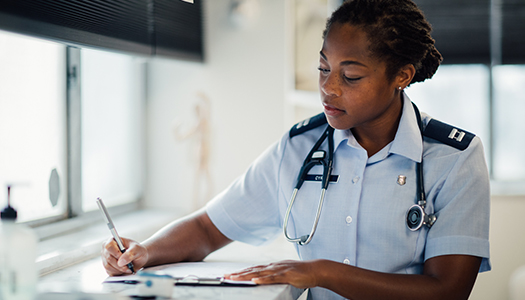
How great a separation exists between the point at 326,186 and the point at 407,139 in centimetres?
24

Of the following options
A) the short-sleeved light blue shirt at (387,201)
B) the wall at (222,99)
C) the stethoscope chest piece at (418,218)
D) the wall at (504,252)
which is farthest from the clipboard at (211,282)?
the wall at (504,252)

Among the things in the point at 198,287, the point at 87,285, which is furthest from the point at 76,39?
the point at 198,287

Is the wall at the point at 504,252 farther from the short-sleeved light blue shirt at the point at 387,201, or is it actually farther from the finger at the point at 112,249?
the finger at the point at 112,249

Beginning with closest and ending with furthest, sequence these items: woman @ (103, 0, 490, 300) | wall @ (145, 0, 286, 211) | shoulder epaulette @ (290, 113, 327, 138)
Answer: woman @ (103, 0, 490, 300) < shoulder epaulette @ (290, 113, 327, 138) < wall @ (145, 0, 286, 211)

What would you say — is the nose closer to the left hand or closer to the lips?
the lips

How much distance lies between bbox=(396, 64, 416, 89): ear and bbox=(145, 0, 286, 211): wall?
1.10 metres

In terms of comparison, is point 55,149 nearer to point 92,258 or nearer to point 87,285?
point 92,258

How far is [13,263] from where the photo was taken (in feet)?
2.89

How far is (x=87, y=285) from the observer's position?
1177mm

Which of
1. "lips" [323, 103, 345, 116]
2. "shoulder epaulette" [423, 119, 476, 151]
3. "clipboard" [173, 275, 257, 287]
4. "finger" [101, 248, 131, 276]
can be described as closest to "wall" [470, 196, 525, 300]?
"shoulder epaulette" [423, 119, 476, 151]

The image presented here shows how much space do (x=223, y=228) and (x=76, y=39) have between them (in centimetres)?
72

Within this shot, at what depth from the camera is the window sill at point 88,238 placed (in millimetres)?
1491

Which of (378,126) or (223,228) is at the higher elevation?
(378,126)

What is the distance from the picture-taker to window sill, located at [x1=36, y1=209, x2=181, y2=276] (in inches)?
58.7
